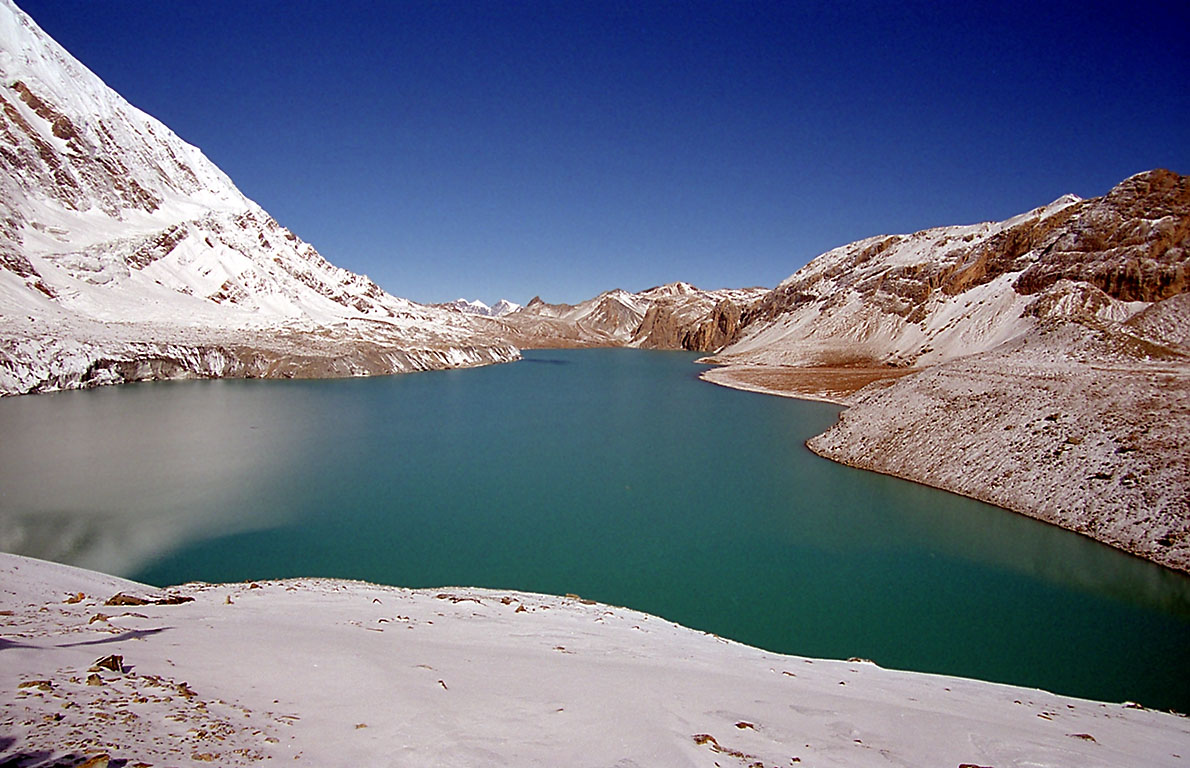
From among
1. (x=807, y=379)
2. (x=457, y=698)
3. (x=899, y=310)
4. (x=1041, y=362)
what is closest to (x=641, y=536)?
(x=457, y=698)

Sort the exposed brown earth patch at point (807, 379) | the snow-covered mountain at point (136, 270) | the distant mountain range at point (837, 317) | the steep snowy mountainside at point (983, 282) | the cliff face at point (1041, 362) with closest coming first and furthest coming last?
the cliff face at point (1041, 362)
the distant mountain range at point (837, 317)
the steep snowy mountainside at point (983, 282)
the exposed brown earth patch at point (807, 379)
the snow-covered mountain at point (136, 270)

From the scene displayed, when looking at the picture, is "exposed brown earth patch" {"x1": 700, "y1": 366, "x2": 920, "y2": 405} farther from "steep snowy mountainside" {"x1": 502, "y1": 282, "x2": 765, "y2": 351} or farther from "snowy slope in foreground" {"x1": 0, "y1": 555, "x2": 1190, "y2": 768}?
"steep snowy mountainside" {"x1": 502, "y1": 282, "x2": 765, "y2": 351}

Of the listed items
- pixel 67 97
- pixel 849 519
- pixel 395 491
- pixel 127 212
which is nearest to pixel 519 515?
pixel 395 491

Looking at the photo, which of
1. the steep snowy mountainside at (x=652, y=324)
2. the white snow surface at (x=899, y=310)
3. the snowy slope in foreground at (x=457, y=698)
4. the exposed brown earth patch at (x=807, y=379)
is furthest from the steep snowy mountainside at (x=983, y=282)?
the snowy slope in foreground at (x=457, y=698)

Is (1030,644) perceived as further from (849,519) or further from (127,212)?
(127,212)

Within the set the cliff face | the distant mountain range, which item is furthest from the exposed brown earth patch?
the cliff face

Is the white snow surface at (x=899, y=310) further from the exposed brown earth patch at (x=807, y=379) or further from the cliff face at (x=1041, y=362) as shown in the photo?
the exposed brown earth patch at (x=807, y=379)
